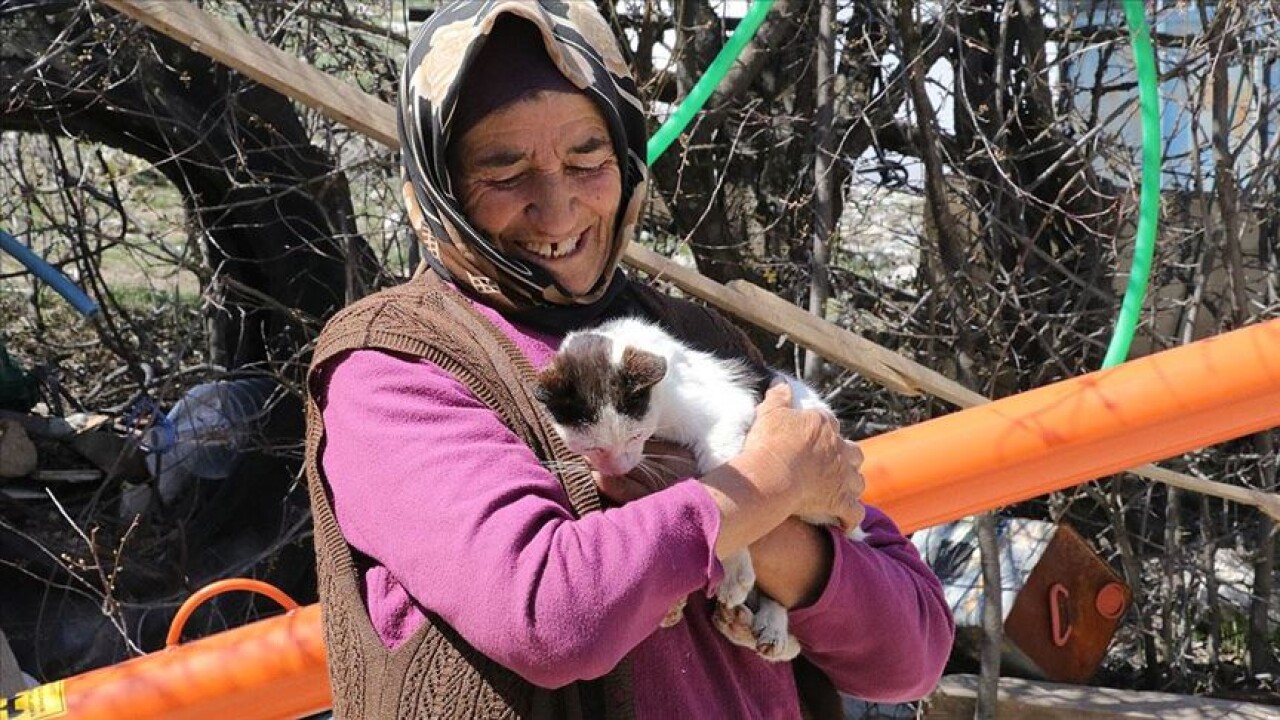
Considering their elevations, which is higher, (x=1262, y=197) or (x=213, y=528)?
(x=1262, y=197)

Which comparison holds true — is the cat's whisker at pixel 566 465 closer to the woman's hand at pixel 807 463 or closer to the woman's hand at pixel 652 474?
the woman's hand at pixel 652 474

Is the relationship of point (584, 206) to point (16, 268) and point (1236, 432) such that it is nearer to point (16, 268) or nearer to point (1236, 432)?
point (1236, 432)

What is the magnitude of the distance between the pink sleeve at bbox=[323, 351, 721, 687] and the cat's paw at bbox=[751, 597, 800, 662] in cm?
20

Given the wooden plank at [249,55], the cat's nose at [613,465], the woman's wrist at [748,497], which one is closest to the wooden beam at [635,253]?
the wooden plank at [249,55]

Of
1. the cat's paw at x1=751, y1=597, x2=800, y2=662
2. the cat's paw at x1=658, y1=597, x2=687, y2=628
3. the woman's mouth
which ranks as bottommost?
the cat's paw at x1=751, y1=597, x2=800, y2=662

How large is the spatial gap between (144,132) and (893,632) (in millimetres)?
4377

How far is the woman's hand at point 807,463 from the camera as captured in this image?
5.27 ft

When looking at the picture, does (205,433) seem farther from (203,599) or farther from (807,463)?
(807,463)

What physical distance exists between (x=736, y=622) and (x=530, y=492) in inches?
12.9

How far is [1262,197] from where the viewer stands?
491 centimetres

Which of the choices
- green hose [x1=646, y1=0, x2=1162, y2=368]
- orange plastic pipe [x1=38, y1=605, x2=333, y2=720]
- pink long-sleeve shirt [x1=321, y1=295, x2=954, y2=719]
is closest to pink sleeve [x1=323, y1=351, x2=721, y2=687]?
pink long-sleeve shirt [x1=321, y1=295, x2=954, y2=719]

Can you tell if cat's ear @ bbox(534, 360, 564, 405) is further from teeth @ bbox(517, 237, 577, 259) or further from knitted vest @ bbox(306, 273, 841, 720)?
teeth @ bbox(517, 237, 577, 259)

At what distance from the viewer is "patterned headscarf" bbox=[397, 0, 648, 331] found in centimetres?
167

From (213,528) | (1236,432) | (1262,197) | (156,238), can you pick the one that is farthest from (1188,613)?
(156,238)
